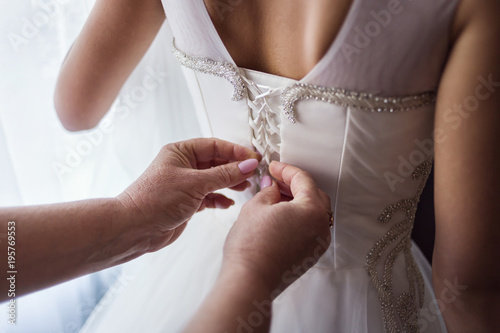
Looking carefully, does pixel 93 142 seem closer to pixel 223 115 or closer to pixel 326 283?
pixel 223 115

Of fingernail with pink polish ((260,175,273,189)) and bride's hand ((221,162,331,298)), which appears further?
fingernail with pink polish ((260,175,273,189))

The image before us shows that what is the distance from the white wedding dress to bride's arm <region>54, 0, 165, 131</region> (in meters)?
0.14

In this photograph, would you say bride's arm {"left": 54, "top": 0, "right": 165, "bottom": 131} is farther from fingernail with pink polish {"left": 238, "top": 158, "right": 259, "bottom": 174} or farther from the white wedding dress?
fingernail with pink polish {"left": 238, "top": 158, "right": 259, "bottom": 174}

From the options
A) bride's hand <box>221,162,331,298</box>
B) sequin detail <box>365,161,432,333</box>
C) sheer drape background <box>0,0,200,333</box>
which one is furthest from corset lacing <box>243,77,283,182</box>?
sheer drape background <box>0,0,200,333</box>

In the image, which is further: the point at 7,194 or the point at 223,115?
the point at 7,194

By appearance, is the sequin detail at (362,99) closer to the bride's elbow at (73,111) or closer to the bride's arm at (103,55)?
the bride's arm at (103,55)

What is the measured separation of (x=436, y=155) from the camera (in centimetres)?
57

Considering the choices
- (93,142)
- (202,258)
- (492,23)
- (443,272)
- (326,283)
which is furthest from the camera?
(93,142)

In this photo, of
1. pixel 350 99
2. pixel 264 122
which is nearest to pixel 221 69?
pixel 264 122

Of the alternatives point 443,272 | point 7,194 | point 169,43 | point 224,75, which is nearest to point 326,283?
point 443,272

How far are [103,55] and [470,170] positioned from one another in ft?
2.28

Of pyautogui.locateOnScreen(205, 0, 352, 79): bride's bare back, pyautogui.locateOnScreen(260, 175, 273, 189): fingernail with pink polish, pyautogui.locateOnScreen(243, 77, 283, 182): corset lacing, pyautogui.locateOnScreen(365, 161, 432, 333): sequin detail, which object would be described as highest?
pyautogui.locateOnScreen(205, 0, 352, 79): bride's bare back

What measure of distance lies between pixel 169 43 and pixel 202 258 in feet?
1.71

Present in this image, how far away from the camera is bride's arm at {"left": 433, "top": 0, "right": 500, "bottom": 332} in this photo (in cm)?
49
